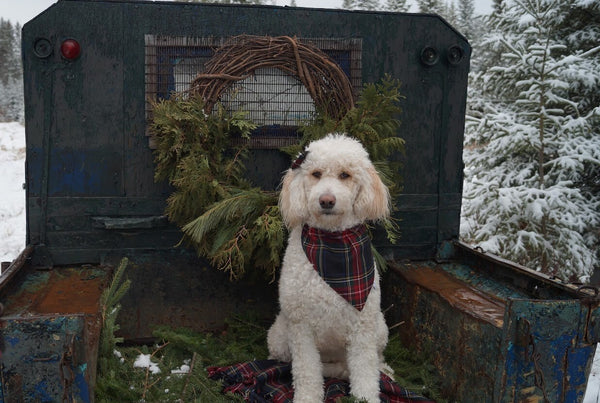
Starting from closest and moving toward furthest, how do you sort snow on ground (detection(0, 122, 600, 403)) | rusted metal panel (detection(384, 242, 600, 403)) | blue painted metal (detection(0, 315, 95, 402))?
blue painted metal (detection(0, 315, 95, 402)) → rusted metal panel (detection(384, 242, 600, 403)) → snow on ground (detection(0, 122, 600, 403))

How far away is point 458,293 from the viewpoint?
3088 millimetres

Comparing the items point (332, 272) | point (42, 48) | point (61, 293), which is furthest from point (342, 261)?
point (42, 48)

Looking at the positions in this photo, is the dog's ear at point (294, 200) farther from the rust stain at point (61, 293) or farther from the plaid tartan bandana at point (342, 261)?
the rust stain at point (61, 293)

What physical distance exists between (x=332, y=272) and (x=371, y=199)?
1.52 ft

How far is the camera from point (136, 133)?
3525 mm

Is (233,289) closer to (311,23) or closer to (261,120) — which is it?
(261,120)

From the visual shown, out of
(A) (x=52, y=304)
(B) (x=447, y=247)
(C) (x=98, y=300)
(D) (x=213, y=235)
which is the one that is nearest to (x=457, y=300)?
(B) (x=447, y=247)

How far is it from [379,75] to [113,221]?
2.33 meters

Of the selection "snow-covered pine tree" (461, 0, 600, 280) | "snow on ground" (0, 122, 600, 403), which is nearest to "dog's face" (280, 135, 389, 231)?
"snow on ground" (0, 122, 600, 403)

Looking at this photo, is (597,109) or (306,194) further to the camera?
(597,109)

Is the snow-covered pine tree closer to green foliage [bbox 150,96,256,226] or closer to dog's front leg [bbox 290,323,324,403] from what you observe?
green foliage [bbox 150,96,256,226]

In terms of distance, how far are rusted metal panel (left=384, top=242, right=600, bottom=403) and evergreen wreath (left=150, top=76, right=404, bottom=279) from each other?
504 millimetres

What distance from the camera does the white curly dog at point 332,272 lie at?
2.58 metres

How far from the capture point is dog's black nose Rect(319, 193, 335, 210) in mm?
2422
